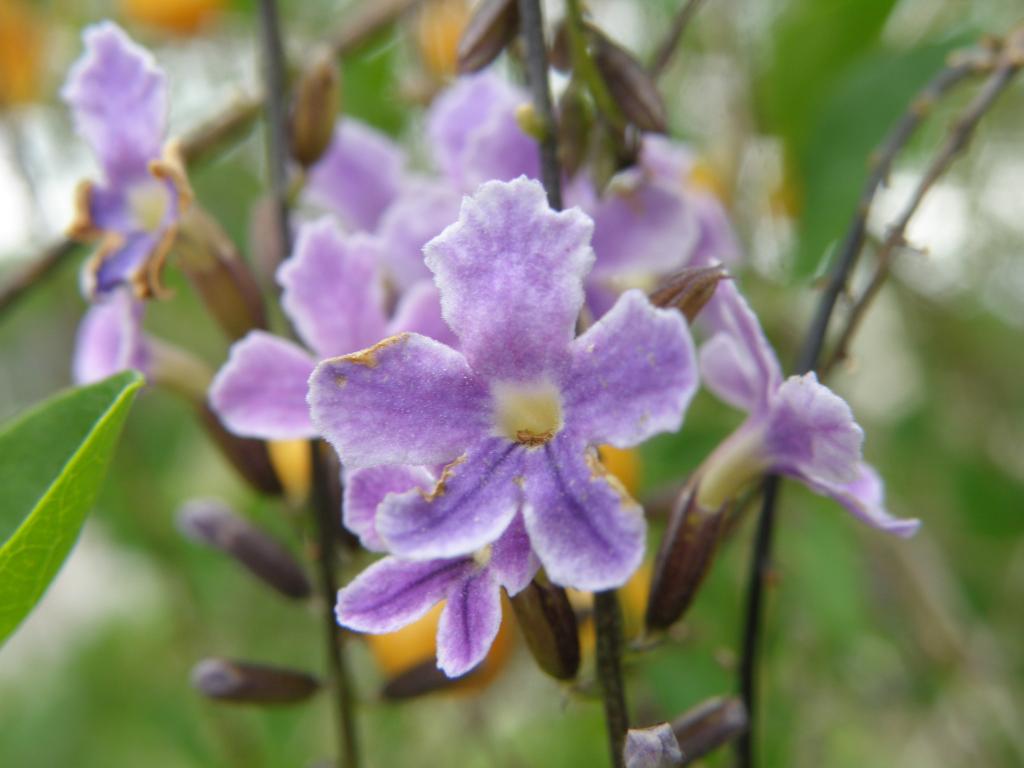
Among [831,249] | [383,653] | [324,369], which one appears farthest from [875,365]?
[324,369]

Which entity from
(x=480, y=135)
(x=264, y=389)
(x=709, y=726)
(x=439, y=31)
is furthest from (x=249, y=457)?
(x=439, y=31)

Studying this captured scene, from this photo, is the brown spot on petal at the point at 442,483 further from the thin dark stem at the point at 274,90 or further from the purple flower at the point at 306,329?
the thin dark stem at the point at 274,90

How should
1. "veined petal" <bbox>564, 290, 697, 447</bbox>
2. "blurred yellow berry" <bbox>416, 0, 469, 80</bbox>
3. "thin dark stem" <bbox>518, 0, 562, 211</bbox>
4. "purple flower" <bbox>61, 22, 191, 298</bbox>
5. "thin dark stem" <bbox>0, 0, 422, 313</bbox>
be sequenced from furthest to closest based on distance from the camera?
1. "blurred yellow berry" <bbox>416, 0, 469, 80</bbox>
2. "thin dark stem" <bbox>0, 0, 422, 313</bbox>
3. "purple flower" <bbox>61, 22, 191, 298</bbox>
4. "thin dark stem" <bbox>518, 0, 562, 211</bbox>
5. "veined petal" <bbox>564, 290, 697, 447</bbox>

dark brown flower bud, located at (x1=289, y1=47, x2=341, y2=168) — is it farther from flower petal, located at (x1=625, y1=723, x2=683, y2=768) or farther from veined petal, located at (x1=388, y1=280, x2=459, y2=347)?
flower petal, located at (x1=625, y1=723, x2=683, y2=768)

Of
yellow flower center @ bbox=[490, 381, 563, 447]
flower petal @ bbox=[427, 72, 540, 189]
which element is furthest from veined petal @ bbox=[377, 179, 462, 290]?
yellow flower center @ bbox=[490, 381, 563, 447]

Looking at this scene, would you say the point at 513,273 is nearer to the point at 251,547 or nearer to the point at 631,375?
the point at 631,375
